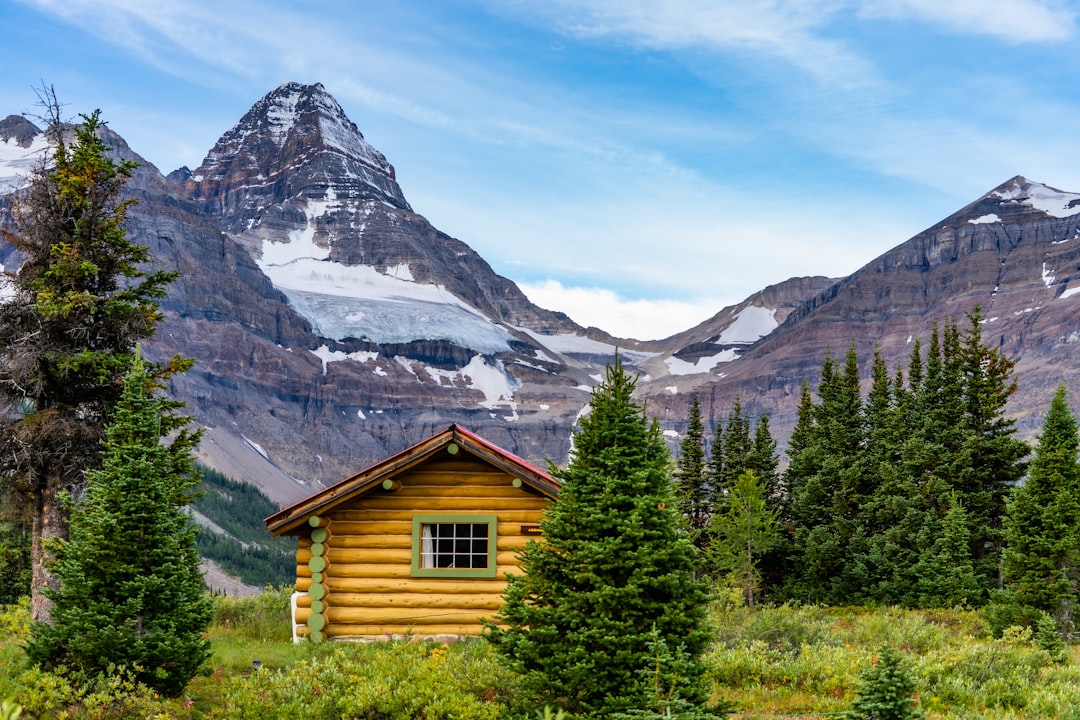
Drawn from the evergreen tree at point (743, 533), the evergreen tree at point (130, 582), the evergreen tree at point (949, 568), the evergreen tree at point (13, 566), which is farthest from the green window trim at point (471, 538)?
the evergreen tree at point (949, 568)

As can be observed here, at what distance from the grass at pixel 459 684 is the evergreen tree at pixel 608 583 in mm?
1081

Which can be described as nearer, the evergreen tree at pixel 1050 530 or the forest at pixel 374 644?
the forest at pixel 374 644

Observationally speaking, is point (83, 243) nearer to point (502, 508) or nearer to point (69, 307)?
point (69, 307)

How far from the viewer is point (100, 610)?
11781mm

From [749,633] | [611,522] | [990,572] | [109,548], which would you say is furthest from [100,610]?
[990,572]

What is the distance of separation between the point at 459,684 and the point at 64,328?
10.9m

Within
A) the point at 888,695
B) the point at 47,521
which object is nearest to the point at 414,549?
the point at 47,521

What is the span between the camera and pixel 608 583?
392 inches

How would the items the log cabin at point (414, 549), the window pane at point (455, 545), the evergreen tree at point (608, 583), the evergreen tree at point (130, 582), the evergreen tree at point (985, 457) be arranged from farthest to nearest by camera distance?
the evergreen tree at point (985, 457) < the window pane at point (455, 545) < the log cabin at point (414, 549) < the evergreen tree at point (130, 582) < the evergreen tree at point (608, 583)

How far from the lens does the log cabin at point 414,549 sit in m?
17.5

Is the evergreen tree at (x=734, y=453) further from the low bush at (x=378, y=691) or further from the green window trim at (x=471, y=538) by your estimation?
the low bush at (x=378, y=691)

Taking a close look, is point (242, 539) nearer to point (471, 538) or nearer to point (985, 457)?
point (985, 457)

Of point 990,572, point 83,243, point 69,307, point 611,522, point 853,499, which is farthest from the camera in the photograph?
point 853,499

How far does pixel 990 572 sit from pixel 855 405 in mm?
12534
